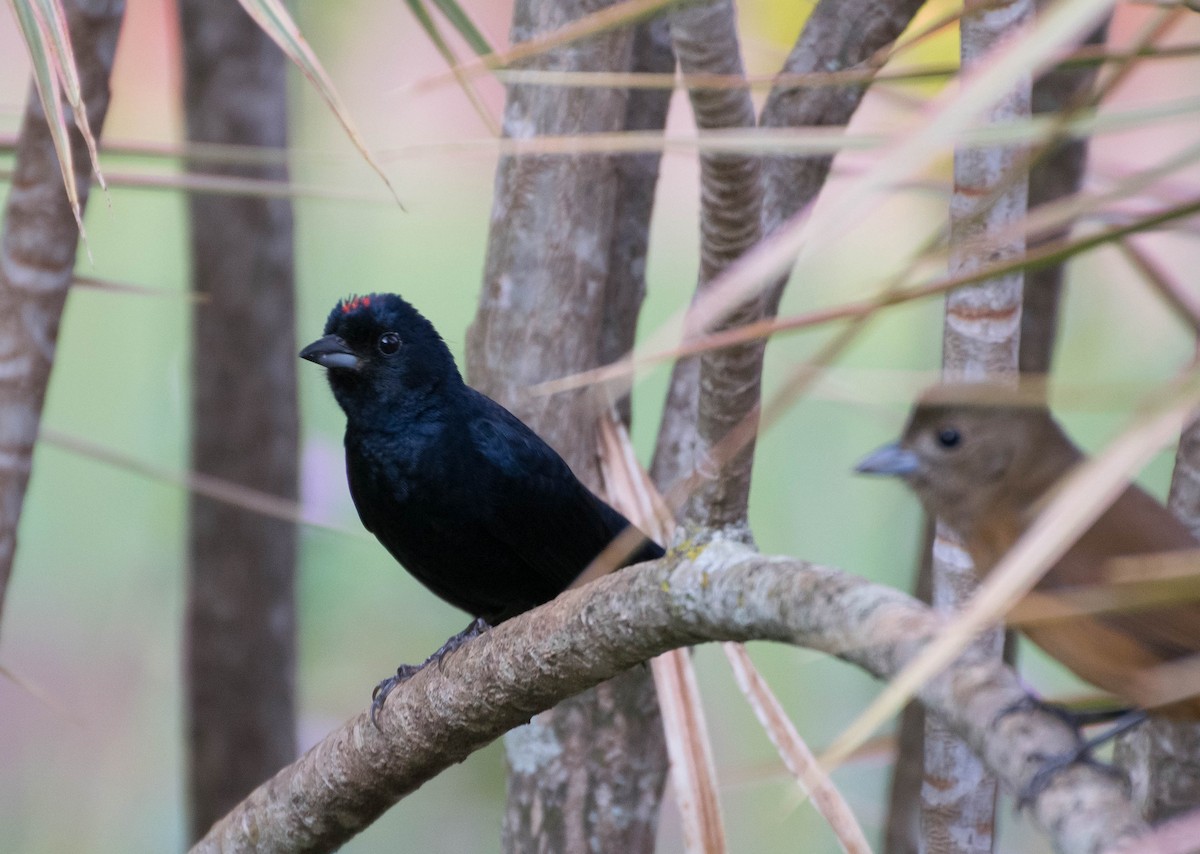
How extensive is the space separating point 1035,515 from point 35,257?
1.57 metres

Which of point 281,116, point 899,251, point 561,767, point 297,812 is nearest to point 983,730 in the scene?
point 297,812

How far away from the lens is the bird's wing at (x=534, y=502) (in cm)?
232

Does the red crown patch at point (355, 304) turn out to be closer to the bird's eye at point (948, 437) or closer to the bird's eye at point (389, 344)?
the bird's eye at point (389, 344)

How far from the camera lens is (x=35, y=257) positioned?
2.04m

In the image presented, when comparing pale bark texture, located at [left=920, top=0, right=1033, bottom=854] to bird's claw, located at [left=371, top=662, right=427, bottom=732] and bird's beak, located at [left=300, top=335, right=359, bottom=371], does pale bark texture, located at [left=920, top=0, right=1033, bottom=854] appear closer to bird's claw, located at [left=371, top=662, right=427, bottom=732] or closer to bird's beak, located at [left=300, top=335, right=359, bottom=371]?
bird's claw, located at [left=371, top=662, right=427, bottom=732]

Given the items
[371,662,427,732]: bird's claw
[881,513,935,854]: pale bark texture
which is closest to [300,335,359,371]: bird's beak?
[371,662,427,732]: bird's claw

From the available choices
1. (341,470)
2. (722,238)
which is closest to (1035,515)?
(722,238)

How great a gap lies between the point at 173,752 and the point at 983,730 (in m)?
4.43

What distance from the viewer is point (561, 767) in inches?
95.3

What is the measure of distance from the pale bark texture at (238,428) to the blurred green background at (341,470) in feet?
2.17

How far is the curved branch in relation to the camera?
38.2 inches

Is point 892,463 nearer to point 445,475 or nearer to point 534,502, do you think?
point 534,502

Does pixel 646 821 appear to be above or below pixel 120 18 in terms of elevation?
below

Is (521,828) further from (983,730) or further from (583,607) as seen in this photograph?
(983,730)
